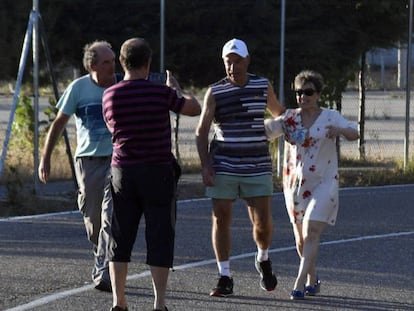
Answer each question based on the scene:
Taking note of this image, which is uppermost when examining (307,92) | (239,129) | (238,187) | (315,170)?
(307,92)

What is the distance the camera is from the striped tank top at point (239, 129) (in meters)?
8.04

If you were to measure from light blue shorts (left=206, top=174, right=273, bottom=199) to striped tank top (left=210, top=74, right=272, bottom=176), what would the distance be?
41 millimetres

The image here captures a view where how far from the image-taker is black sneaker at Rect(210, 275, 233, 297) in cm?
801

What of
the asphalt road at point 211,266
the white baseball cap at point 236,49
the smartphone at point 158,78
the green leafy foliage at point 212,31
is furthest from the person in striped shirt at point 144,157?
Result: the green leafy foliage at point 212,31

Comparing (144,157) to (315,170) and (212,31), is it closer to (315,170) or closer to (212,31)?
(315,170)

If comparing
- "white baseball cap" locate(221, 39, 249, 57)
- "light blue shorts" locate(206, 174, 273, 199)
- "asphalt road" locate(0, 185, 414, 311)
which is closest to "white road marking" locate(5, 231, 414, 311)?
"asphalt road" locate(0, 185, 414, 311)

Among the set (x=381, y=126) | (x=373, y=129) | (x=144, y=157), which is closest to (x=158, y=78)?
(x=144, y=157)

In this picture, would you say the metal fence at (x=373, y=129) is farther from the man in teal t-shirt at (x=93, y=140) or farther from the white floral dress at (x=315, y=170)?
the white floral dress at (x=315, y=170)

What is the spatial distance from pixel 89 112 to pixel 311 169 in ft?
5.62

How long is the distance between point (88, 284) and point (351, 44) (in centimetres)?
930

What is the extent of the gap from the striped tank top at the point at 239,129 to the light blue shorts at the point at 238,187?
0.13ft

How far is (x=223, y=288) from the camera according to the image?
8.03 metres

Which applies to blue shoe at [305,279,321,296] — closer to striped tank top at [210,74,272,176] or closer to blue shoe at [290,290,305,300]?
blue shoe at [290,290,305,300]

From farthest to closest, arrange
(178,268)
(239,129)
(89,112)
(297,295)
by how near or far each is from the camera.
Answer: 1. (178,268)
2. (89,112)
3. (239,129)
4. (297,295)
